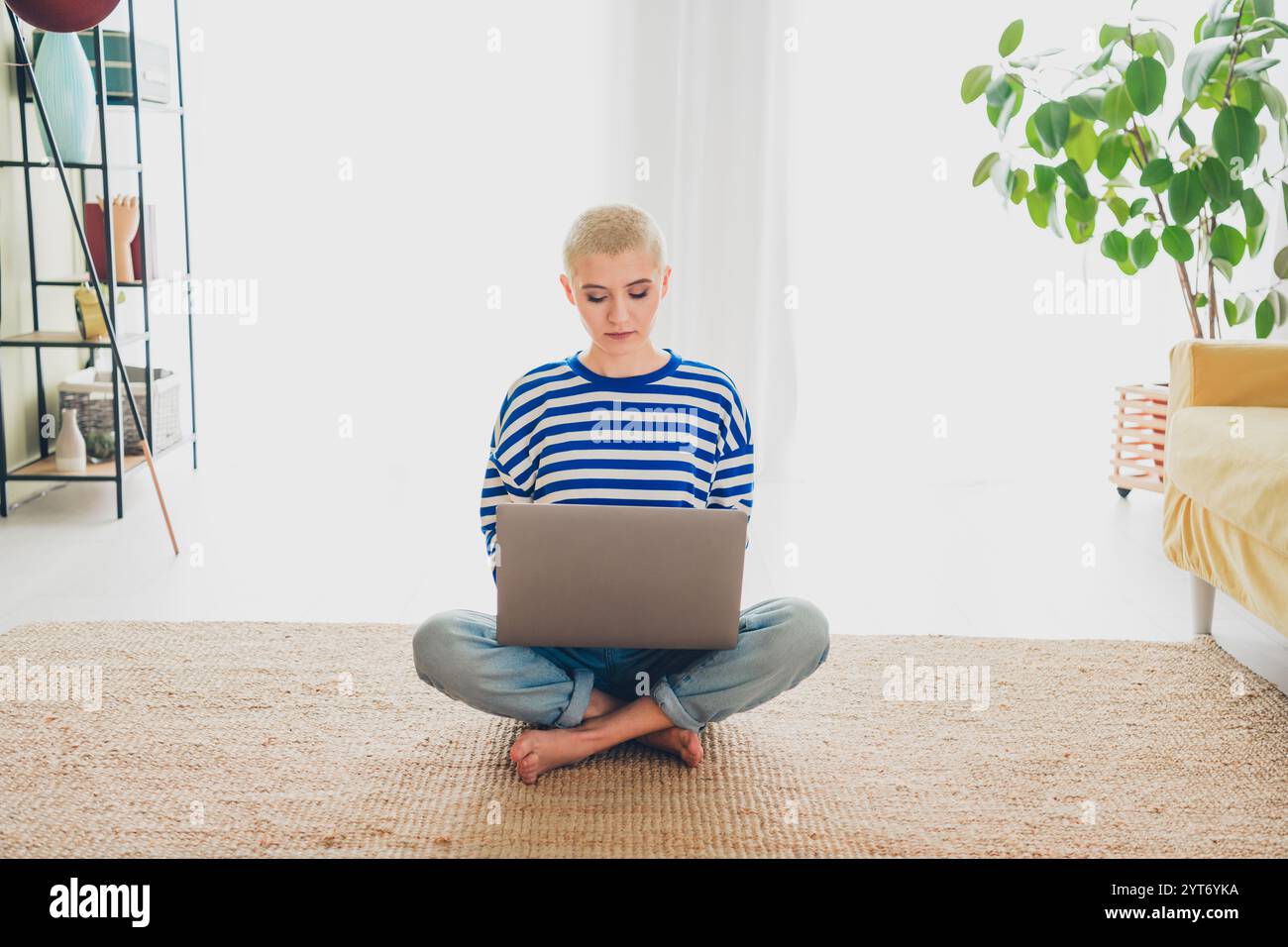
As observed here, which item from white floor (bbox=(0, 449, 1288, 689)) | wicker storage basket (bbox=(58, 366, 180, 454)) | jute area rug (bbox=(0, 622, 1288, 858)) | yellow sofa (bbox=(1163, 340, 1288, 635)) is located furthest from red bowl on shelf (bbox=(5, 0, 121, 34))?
yellow sofa (bbox=(1163, 340, 1288, 635))

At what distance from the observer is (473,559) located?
119 inches

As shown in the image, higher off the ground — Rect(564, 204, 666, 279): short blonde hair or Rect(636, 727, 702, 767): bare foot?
Rect(564, 204, 666, 279): short blonde hair

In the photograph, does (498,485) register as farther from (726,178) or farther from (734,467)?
(726,178)

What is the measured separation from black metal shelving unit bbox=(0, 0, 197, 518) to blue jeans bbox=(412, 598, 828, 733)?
65.3 inches

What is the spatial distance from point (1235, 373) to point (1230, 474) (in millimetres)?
393

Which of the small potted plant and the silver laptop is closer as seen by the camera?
the silver laptop

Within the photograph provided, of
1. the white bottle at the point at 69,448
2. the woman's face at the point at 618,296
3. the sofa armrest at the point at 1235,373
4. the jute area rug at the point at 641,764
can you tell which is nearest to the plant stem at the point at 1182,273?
the sofa armrest at the point at 1235,373

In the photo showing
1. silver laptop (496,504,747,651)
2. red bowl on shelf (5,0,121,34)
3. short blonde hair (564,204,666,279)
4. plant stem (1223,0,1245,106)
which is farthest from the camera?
plant stem (1223,0,1245,106)

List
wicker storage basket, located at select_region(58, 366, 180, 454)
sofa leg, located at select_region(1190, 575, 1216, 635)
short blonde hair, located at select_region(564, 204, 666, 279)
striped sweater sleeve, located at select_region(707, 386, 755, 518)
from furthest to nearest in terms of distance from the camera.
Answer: wicker storage basket, located at select_region(58, 366, 180, 454) < sofa leg, located at select_region(1190, 575, 1216, 635) < striped sweater sleeve, located at select_region(707, 386, 755, 518) < short blonde hair, located at select_region(564, 204, 666, 279)

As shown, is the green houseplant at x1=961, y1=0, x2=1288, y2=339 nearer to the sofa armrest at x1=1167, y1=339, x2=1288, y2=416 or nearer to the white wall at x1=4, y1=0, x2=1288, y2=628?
the white wall at x1=4, y1=0, x2=1288, y2=628

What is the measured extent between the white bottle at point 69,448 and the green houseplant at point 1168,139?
2.48 metres

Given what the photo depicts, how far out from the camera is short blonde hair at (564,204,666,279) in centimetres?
174

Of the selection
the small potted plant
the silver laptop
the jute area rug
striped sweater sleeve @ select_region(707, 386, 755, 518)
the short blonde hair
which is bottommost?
the jute area rug
